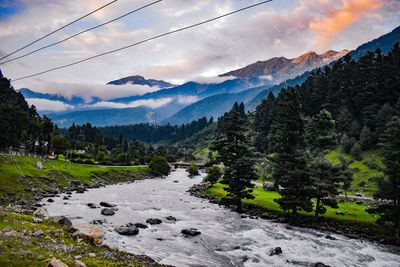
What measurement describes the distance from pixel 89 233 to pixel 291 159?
1174 inches

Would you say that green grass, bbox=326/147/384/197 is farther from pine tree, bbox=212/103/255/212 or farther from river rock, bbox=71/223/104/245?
river rock, bbox=71/223/104/245

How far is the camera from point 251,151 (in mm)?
44625

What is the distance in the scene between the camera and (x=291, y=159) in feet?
125

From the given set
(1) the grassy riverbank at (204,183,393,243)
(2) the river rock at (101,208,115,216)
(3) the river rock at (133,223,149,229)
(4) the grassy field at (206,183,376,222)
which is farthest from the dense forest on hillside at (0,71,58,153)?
(1) the grassy riverbank at (204,183,393,243)

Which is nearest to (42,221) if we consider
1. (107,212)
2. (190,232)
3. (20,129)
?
(107,212)

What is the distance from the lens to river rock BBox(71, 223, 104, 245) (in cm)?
2283

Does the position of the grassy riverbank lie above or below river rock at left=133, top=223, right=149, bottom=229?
below

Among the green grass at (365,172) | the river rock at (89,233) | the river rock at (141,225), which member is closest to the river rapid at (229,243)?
the river rock at (141,225)

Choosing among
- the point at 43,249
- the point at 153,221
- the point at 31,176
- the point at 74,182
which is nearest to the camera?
the point at 43,249

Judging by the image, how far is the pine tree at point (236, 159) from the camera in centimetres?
4353

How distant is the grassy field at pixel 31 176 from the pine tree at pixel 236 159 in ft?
125

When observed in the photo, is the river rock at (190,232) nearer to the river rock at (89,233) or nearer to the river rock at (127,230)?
the river rock at (127,230)

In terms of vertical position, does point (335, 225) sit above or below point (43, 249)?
below

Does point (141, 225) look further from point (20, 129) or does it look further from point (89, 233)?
point (20, 129)
